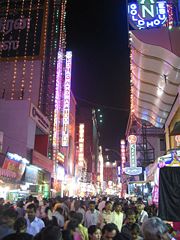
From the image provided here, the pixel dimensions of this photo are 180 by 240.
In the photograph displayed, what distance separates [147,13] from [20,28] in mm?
23616

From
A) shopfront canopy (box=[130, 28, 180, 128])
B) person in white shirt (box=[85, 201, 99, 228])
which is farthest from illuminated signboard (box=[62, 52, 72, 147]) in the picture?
person in white shirt (box=[85, 201, 99, 228])

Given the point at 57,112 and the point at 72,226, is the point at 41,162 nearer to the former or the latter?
the point at 57,112

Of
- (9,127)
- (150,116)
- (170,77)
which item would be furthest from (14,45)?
(170,77)

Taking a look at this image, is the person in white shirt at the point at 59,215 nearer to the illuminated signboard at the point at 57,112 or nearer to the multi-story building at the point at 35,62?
the multi-story building at the point at 35,62

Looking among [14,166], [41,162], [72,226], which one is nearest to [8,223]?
[72,226]

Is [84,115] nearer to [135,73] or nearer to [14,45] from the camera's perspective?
[14,45]

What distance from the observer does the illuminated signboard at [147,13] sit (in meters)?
12.5

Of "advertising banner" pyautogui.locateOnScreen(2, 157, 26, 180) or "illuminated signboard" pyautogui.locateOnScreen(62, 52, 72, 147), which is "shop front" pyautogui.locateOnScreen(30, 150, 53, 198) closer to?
"advertising banner" pyautogui.locateOnScreen(2, 157, 26, 180)

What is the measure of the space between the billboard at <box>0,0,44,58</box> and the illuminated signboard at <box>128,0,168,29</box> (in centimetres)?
2057

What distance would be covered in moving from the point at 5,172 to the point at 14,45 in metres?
19.8

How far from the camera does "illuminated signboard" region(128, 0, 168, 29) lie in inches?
490

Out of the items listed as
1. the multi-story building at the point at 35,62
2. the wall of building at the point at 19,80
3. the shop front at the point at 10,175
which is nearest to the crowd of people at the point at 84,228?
the shop front at the point at 10,175

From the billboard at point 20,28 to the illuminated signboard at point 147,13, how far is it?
2057 cm

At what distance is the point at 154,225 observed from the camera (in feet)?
9.80
